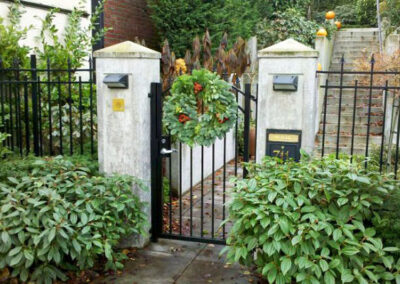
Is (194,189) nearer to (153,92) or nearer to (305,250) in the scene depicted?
(153,92)

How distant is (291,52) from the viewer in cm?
405

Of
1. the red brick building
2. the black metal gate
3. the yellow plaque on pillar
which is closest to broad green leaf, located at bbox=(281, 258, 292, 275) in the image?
the black metal gate

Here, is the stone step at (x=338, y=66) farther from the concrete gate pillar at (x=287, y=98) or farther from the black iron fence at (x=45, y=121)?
the concrete gate pillar at (x=287, y=98)

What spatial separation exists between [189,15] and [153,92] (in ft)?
15.5

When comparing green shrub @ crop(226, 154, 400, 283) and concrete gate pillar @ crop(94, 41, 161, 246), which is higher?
concrete gate pillar @ crop(94, 41, 161, 246)

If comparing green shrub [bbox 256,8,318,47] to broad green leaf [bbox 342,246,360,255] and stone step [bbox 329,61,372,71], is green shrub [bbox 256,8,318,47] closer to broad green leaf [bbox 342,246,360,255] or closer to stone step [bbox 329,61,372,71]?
stone step [bbox 329,61,372,71]

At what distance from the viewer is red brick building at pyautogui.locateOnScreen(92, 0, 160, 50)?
8156 millimetres

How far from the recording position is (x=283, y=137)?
13.7 feet

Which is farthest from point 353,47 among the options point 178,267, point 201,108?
point 178,267

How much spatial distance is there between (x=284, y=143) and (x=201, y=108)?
34.2 inches

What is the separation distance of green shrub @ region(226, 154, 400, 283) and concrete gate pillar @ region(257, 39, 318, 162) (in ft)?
1.86

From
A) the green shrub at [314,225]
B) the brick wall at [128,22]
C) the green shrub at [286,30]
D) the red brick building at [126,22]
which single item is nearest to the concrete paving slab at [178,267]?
the green shrub at [314,225]

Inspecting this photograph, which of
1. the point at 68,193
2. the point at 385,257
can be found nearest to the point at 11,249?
the point at 68,193

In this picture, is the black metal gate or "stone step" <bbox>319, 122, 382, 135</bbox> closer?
the black metal gate
